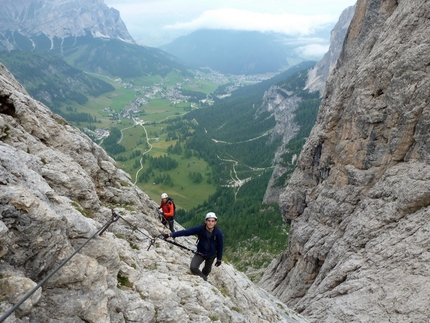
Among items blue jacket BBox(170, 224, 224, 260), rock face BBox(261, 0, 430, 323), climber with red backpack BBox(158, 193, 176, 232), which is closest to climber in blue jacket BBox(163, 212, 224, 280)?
blue jacket BBox(170, 224, 224, 260)

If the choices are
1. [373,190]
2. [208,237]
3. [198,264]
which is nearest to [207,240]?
[208,237]

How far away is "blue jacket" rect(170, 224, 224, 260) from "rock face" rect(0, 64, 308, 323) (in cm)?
170

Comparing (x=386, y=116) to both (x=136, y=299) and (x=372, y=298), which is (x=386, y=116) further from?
(x=136, y=299)

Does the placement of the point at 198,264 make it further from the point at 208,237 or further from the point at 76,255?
the point at 76,255

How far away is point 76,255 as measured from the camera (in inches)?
418

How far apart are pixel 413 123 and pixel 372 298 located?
1376cm

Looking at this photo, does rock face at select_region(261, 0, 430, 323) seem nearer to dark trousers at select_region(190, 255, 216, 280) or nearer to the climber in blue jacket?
dark trousers at select_region(190, 255, 216, 280)

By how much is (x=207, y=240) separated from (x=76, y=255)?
607 centimetres

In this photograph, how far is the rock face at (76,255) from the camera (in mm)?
8977

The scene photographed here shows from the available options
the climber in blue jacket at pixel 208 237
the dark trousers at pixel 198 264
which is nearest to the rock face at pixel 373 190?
the dark trousers at pixel 198 264

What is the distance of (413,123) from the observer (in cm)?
2380

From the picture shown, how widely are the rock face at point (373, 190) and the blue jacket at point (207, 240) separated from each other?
12.0 metres

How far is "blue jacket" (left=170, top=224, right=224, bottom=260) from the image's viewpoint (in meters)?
14.3

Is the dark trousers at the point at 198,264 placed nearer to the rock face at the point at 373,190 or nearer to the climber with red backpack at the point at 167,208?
the climber with red backpack at the point at 167,208
